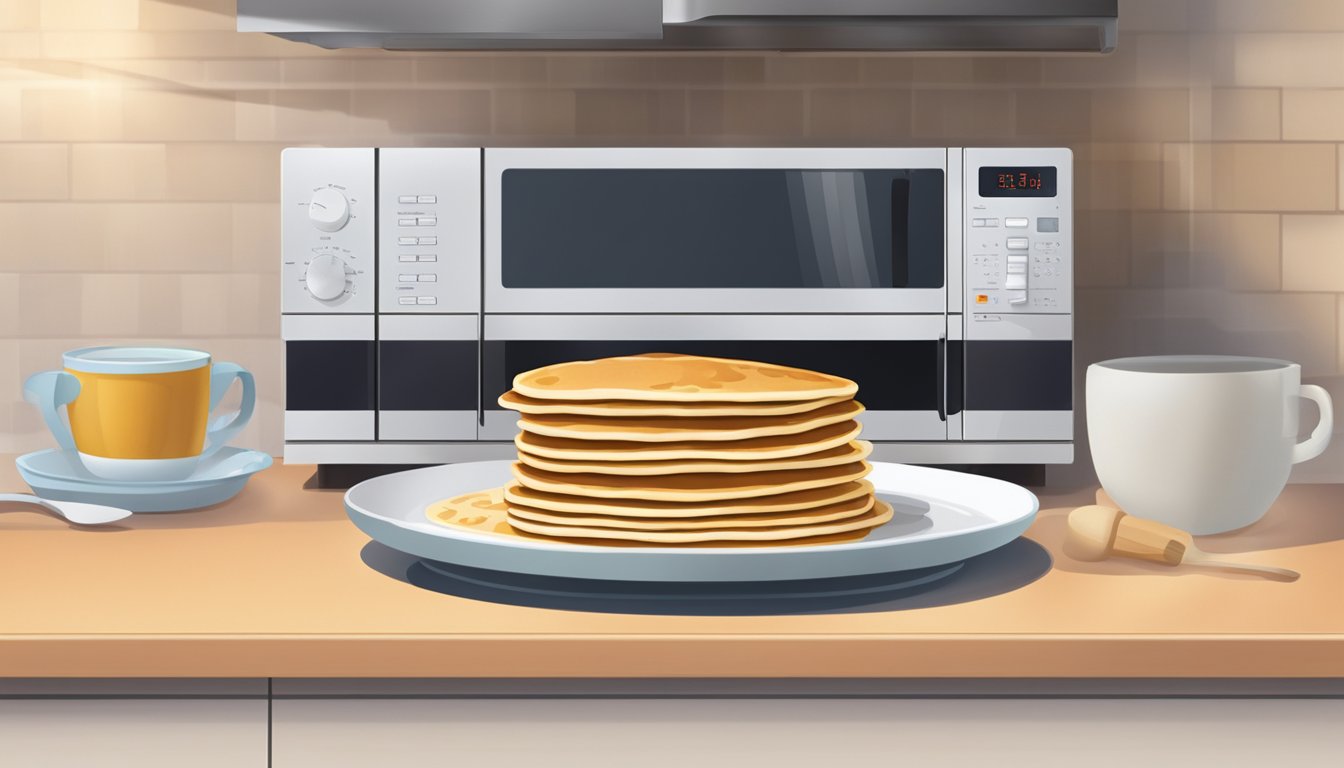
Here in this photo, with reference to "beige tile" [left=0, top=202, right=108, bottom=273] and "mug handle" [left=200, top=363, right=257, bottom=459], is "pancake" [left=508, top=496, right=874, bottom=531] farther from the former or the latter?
"beige tile" [left=0, top=202, right=108, bottom=273]

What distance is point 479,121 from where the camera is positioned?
4.43ft

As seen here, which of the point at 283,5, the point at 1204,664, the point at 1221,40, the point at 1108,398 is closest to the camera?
the point at 1204,664

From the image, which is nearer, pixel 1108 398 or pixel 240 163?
pixel 1108 398

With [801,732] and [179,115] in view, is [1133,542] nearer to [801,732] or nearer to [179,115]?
[801,732]

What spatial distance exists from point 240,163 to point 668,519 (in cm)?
87

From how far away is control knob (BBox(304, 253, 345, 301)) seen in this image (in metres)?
1.09

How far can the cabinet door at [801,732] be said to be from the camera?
26.3 inches

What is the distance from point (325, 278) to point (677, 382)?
1.51ft

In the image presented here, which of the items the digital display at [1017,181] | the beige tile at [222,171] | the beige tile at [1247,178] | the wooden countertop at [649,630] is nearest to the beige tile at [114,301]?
the beige tile at [222,171]

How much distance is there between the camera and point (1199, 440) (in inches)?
34.2

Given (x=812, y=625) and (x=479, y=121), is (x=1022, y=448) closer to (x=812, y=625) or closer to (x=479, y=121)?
(x=812, y=625)

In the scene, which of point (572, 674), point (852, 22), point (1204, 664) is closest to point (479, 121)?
point (852, 22)

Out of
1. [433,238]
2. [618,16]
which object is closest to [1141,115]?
[618,16]

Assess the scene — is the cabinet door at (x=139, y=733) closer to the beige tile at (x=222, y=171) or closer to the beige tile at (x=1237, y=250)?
the beige tile at (x=222, y=171)
